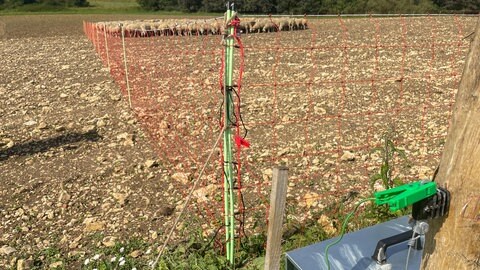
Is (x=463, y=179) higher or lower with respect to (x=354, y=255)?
higher

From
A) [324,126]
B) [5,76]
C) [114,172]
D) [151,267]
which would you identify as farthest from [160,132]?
[5,76]

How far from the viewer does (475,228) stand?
180 cm

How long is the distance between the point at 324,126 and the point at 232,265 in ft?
12.1

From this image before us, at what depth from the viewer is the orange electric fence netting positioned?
4859 mm

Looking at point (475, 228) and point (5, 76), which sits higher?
point (475, 228)

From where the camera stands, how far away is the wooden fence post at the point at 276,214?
93.0 inches

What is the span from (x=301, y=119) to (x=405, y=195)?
5562mm

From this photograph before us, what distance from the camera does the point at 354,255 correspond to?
8.12 ft

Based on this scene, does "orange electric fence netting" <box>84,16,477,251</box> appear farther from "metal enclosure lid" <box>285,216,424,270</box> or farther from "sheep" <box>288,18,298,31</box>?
"sheep" <box>288,18,298,31</box>

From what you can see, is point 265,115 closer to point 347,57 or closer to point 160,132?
point 160,132

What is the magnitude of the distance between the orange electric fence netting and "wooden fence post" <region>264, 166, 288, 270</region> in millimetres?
1027

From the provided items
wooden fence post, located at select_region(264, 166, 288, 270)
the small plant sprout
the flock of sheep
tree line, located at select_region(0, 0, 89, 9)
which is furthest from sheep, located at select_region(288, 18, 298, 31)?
tree line, located at select_region(0, 0, 89, 9)

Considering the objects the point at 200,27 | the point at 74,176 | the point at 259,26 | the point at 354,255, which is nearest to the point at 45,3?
the point at 200,27

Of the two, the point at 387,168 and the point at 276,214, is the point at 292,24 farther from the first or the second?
the point at 276,214
